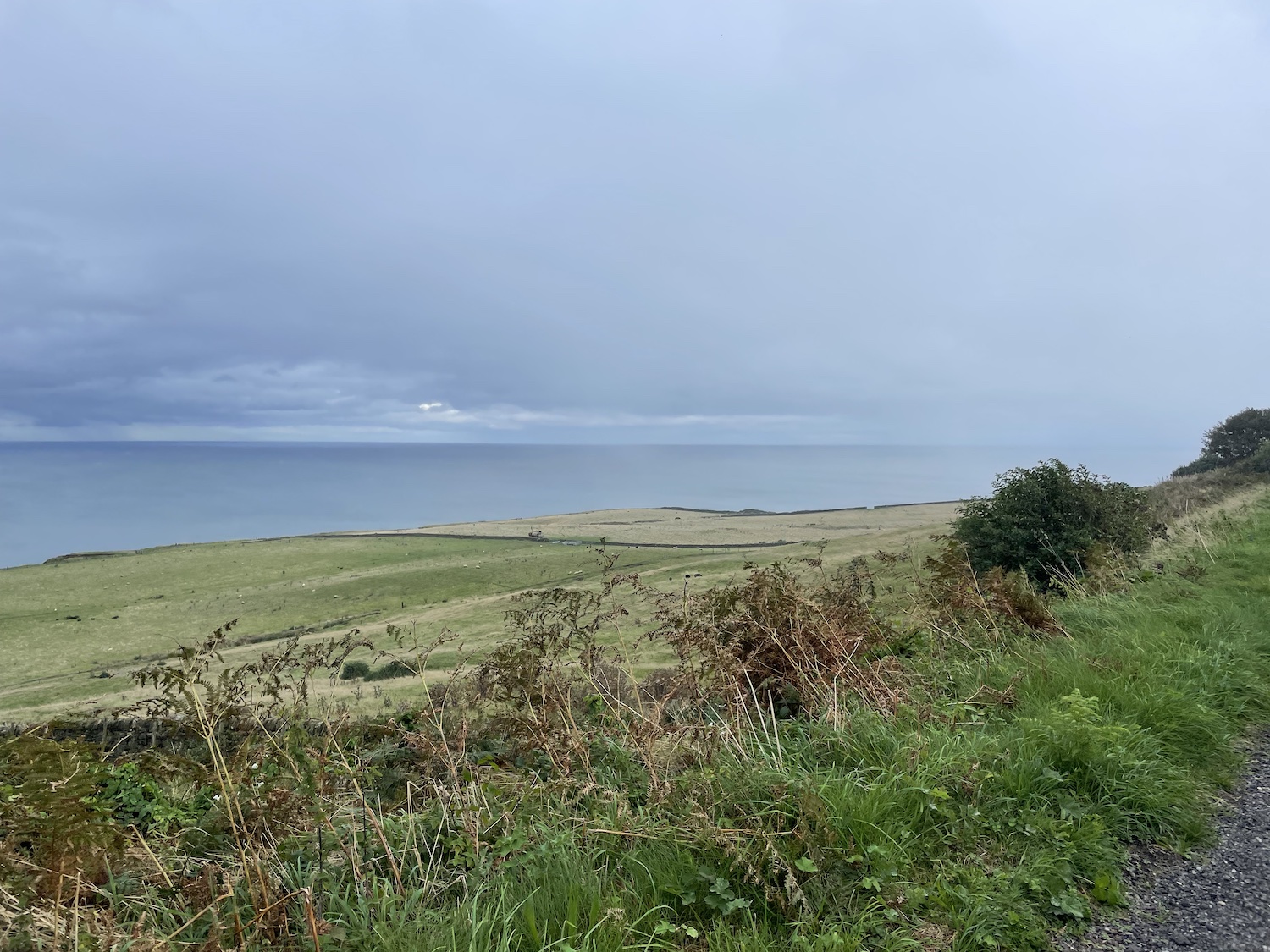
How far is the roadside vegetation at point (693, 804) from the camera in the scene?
10.4ft

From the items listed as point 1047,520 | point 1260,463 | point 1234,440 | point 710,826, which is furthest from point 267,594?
point 1234,440

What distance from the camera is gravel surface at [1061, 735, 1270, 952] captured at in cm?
312

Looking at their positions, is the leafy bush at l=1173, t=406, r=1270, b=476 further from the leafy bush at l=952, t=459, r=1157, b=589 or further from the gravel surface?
the gravel surface

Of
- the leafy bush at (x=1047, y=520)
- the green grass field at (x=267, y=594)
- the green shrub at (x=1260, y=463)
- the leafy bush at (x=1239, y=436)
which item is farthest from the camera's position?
the leafy bush at (x=1239, y=436)

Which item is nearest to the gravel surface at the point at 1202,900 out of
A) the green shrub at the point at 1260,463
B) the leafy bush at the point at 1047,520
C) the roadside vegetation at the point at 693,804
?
the roadside vegetation at the point at 693,804

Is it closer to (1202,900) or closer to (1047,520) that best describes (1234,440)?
(1047,520)

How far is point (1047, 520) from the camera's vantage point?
1911cm

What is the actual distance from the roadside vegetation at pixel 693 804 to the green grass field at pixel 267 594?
12.3 m

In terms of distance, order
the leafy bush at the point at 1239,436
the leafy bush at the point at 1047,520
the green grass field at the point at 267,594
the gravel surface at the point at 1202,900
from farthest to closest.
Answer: the leafy bush at the point at 1239,436
the green grass field at the point at 267,594
the leafy bush at the point at 1047,520
the gravel surface at the point at 1202,900

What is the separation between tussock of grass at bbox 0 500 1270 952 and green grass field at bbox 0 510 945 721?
12.9 meters

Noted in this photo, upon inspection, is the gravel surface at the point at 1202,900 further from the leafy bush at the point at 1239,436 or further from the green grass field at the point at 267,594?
the leafy bush at the point at 1239,436

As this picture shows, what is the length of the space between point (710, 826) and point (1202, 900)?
2.38 metres

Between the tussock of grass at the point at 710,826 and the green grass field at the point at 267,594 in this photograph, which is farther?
the green grass field at the point at 267,594

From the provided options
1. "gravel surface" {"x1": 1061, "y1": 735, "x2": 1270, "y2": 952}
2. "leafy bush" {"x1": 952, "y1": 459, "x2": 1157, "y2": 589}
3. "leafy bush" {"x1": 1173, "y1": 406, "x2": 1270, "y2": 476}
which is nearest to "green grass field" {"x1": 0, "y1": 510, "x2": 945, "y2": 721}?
"leafy bush" {"x1": 952, "y1": 459, "x2": 1157, "y2": 589}
